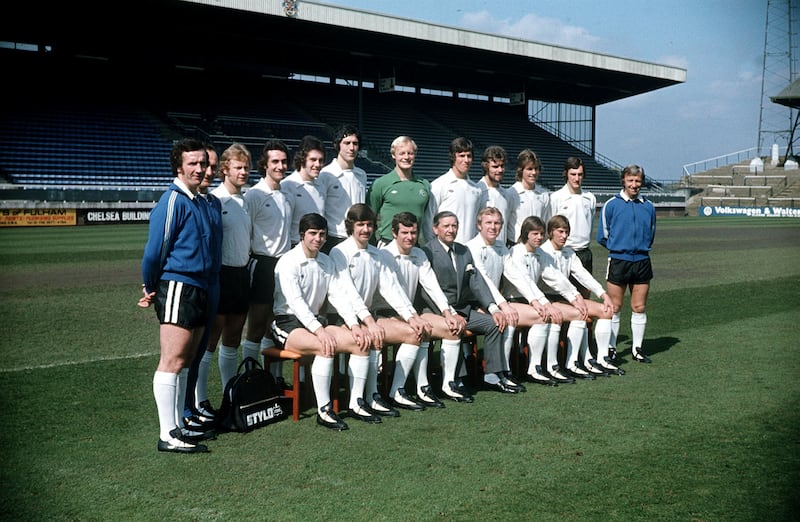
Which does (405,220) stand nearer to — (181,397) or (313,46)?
(181,397)

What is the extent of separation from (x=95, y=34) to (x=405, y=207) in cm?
2822

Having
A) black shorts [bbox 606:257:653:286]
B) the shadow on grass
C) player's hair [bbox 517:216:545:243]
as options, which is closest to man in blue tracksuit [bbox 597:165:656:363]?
black shorts [bbox 606:257:653:286]

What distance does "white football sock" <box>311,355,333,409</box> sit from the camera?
525cm

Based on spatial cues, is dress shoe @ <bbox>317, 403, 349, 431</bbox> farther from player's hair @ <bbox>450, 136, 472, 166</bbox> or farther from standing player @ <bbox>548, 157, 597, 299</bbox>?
standing player @ <bbox>548, 157, 597, 299</bbox>

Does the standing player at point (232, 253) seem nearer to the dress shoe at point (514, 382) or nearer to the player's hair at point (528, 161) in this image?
the dress shoe at point (514, 382)

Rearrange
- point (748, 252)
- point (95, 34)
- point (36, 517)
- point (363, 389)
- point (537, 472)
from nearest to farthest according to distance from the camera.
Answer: point (36, 517)
point (537, 472)
point (363, 389)
point (748, 252)
point (95, 34)

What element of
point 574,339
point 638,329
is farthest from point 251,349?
point 638,329

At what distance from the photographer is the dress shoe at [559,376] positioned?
655cm

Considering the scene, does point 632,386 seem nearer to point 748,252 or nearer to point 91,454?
point 91,454

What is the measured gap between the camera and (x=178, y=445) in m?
4.58

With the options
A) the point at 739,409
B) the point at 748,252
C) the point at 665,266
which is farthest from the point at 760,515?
the point at 748,252

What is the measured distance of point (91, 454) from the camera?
452 cm

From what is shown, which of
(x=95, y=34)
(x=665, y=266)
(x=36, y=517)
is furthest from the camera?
(x=95, y=34)

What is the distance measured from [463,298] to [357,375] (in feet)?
4.81
